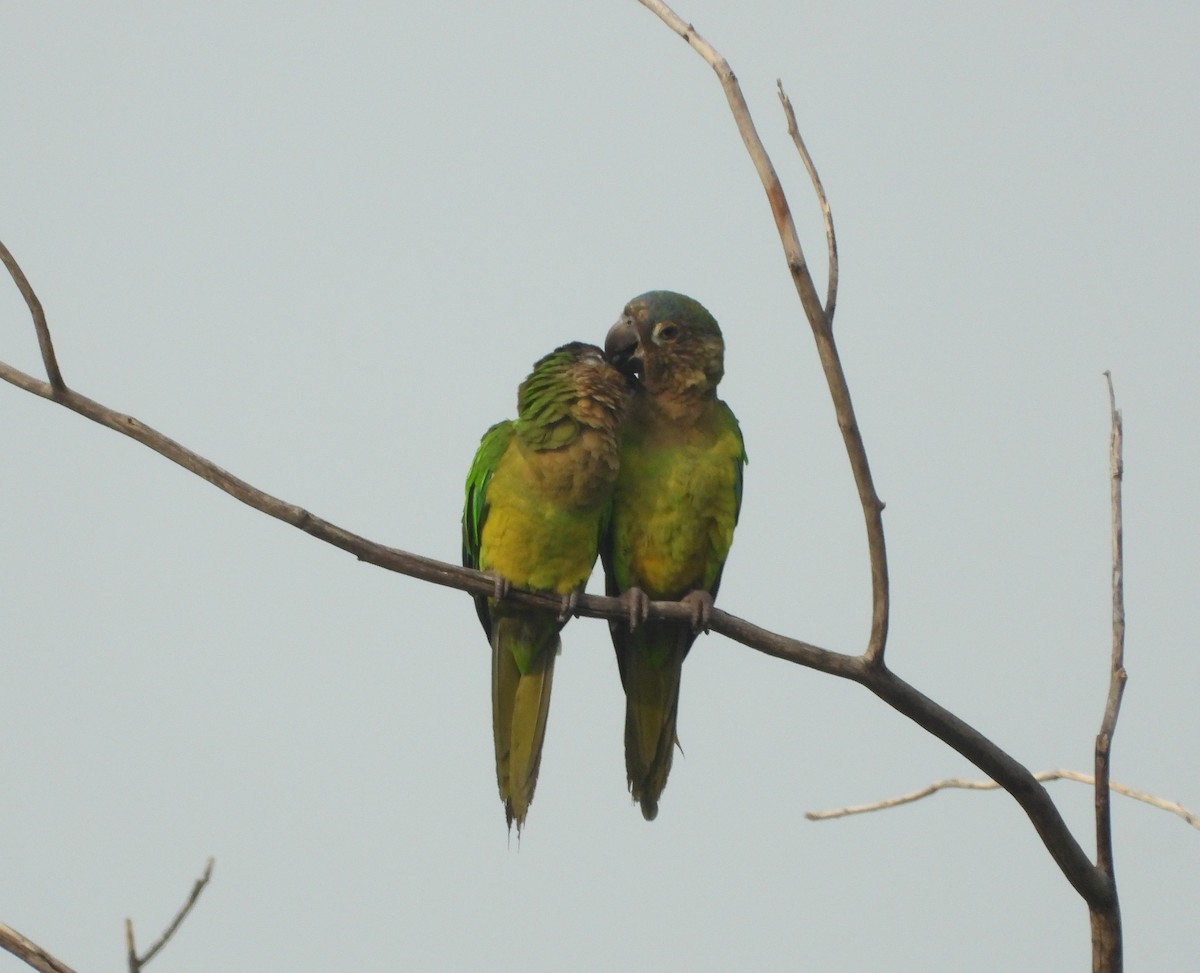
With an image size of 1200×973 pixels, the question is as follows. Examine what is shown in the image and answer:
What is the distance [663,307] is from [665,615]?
142 centimetres

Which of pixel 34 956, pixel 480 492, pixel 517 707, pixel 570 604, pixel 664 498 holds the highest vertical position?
pixel 664 498

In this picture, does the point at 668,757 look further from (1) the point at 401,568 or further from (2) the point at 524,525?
(1) the point at 401,568

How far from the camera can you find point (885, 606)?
3682mm

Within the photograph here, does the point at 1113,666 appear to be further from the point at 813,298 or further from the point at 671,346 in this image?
the point at 671,346

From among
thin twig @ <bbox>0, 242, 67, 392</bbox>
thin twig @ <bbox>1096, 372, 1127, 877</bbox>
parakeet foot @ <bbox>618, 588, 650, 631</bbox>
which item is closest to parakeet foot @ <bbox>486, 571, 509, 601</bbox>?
parakeet foot @ <bbox>618, 588, 650, 631</bbox>

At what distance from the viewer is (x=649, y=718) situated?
540 centimetres

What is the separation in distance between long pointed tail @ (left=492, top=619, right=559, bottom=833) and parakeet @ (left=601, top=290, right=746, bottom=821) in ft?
1.17

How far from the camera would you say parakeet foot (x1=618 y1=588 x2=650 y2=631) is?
4680 mm

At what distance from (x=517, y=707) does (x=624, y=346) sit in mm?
1431

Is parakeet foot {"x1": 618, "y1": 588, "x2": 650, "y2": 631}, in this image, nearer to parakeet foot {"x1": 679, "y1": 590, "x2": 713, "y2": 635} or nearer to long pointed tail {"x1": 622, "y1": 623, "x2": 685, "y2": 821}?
parakeet foot {"x1": 679, "y1": 590, "x2": 713, "y2": 635}

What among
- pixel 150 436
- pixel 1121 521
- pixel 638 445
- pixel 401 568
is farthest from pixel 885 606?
pixel 150 436

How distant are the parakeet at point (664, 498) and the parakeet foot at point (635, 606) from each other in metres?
0.30

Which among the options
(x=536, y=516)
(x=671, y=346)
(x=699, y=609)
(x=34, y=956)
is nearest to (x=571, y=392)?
(x=536, y=516)

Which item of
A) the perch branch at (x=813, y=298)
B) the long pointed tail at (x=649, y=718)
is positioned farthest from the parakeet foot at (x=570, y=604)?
the perch branch at (x=813, y=298)
